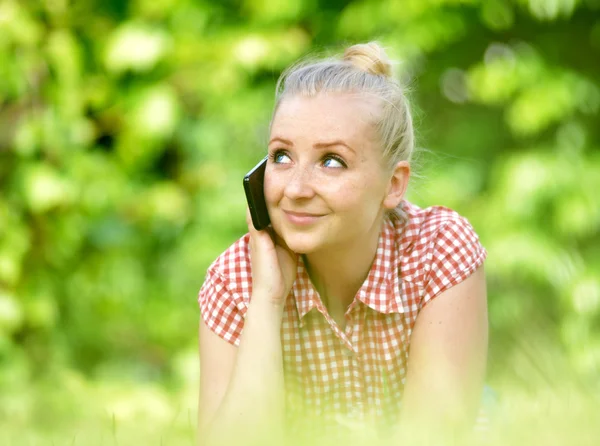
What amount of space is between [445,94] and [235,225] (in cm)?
152

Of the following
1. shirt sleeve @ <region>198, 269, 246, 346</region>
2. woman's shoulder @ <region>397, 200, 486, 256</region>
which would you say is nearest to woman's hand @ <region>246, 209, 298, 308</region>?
shirt sleeve @ <region>198, 269, 246, 346</region>

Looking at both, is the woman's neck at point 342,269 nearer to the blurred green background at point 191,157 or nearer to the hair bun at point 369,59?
the hair bun at point 369,59

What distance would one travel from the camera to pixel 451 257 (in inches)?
83.0

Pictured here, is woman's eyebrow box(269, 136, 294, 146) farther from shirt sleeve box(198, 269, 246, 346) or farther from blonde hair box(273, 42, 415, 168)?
shirt sleeve box(198, 269, 246, 346)

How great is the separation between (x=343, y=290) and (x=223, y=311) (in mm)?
347

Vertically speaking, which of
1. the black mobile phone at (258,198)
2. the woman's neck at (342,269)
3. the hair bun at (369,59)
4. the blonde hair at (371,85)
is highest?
the hair bun at (369,59)

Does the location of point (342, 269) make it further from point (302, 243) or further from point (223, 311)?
point (223, 311)

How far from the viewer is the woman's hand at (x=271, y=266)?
210 centimetres

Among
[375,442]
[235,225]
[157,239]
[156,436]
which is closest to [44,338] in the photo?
[157,239]

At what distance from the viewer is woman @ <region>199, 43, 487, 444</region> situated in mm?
2014

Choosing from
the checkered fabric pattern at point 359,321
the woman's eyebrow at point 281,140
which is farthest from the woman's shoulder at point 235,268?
the woman's eyebrow at point 281,140

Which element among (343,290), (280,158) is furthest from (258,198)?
(343,290)

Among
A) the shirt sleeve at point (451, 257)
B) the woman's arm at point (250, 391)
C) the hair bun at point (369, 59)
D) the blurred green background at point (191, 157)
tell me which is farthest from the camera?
the blurred green background at point (191, 157)

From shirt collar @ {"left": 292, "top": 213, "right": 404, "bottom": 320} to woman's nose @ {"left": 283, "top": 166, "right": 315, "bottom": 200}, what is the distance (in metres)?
0.32
